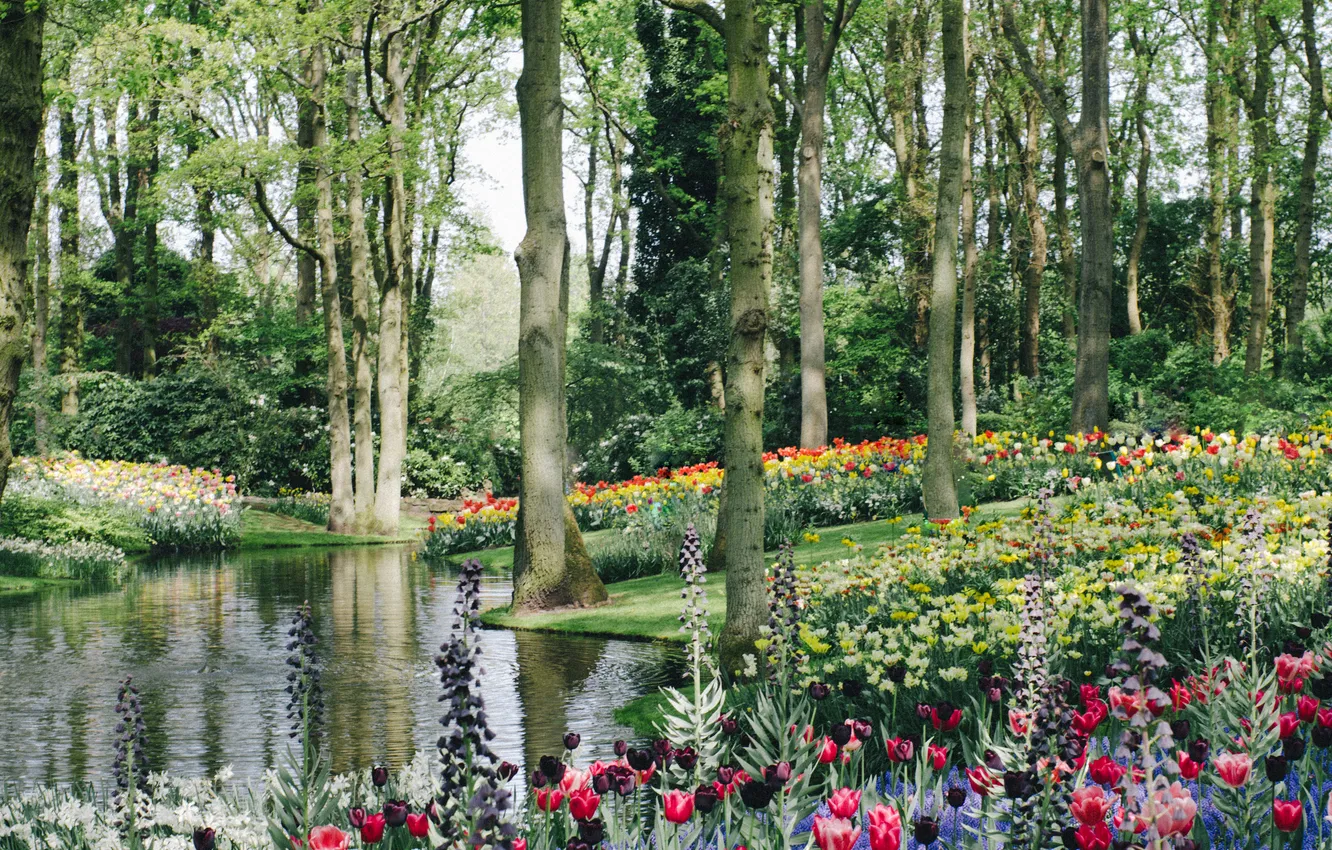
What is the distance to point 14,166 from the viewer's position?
19.9 ft

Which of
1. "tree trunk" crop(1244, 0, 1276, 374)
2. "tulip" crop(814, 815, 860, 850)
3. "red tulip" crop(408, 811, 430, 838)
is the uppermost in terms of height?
"tree trunk" crop(1244, 0, 1276, 374)

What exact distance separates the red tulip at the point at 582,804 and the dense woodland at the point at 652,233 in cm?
886

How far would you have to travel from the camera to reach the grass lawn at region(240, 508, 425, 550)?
74.7ft

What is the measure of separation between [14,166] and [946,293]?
29.6 feet

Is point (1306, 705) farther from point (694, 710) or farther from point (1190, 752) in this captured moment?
point (694, 710)

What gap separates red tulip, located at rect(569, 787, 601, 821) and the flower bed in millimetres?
19276

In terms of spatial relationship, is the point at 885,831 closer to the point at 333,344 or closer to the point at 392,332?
the point at 392,332

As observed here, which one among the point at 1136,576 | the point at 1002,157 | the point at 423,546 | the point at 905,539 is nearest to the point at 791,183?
the point at 1002,157

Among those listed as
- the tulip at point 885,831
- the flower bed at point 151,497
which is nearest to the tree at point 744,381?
the tulip at point 885,831

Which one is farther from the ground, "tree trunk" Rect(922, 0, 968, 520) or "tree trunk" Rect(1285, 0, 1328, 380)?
"tree trunk" Rect(1285, 0, 1328, 380)

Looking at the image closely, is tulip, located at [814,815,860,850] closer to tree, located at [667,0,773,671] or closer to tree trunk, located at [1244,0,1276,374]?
tree, located at [667,0,773,671]

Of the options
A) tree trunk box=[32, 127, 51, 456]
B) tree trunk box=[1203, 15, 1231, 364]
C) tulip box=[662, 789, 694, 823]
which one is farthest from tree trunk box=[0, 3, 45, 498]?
tree trunk box=[1203, 15, 1231, 364]

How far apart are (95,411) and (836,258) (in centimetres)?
2008

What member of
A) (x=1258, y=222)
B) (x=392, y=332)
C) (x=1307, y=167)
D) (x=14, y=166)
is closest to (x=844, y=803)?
(x=14, y=166)
